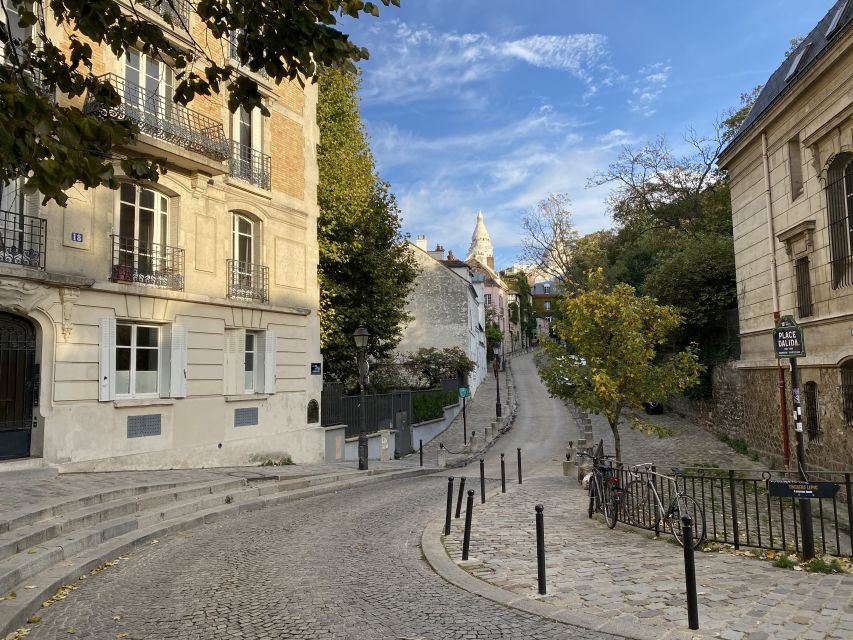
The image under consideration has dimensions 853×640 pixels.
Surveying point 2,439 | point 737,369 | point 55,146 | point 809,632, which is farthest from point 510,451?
point 55,146

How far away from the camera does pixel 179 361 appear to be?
14758 mm

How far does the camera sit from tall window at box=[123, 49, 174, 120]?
46.8 ft

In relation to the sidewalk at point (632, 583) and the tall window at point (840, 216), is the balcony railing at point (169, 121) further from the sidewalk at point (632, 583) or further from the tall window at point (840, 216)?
the tall window at point (840, 216)

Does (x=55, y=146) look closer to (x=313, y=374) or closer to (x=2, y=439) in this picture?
(x=2, y=439)

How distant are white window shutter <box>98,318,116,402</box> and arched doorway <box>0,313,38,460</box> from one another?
121cm

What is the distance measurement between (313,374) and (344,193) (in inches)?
317

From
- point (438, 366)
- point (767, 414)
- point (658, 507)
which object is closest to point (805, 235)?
point (767, 414)

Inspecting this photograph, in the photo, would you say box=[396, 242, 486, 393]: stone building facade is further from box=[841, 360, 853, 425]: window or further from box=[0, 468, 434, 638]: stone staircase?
box=[0, 468, 434, 638]: stone staircase

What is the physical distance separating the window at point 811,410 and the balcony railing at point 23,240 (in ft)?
58.8

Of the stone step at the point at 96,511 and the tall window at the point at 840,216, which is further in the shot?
the tall window at the point at 840,216

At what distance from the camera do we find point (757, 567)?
713 centimetres

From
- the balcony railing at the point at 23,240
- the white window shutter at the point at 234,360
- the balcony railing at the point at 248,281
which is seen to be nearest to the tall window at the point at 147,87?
the balcony railing at the point at 23,240

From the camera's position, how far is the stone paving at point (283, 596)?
5465 mm

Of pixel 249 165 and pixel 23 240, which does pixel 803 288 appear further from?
pixel 23 240
